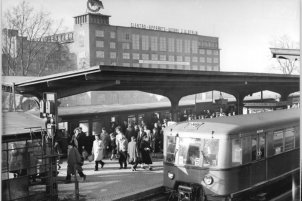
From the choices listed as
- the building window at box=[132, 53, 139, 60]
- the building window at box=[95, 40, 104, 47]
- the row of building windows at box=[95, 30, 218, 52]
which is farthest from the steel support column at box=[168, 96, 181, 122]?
the building window at box=[95, 40, 104, 47]

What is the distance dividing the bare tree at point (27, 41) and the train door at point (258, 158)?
1908 cm

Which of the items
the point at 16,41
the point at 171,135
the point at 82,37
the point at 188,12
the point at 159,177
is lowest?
the point at 159,177

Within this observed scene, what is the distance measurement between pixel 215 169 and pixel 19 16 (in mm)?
21345

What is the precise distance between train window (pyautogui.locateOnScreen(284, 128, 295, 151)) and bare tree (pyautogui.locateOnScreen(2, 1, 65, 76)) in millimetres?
18984

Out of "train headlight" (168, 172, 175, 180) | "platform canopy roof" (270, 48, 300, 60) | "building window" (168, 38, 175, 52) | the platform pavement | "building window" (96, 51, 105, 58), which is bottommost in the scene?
the platform pavement

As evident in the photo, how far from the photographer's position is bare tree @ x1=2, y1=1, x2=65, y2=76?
1028 inches

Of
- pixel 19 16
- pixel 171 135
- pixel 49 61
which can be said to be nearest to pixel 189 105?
pixel 19 16

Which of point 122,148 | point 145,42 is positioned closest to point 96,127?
point 122,148

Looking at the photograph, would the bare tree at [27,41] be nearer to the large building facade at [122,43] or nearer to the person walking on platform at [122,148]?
the person walking on platform at [122,148]

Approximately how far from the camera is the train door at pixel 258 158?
1020 centimetres

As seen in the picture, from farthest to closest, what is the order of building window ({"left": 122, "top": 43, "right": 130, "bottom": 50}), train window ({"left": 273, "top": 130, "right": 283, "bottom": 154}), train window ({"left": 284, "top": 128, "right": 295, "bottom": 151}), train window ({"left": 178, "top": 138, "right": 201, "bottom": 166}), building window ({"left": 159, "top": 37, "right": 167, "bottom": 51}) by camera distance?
building window ({"left": 122, "top": 43, "right": 130, "bottom": 50})
building window ({"left": 159, "top": 37, "right": 167, "bottom": 51})
train window ({"left": 284, "top": 128, "right": 295, "bottom": 151})
train window ({"left": 273, "top": 130, "right": 283, "bottom": 154})
train window ({"left": 178, "top": 138, "right": 201, "bottom": 166})

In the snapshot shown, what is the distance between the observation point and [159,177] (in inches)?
498

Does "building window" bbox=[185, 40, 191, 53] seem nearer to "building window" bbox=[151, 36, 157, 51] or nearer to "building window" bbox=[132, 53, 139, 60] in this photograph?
"building window" bbox=[151, 36, 157, 51]

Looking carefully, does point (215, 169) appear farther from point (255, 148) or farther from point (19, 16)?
point (19, 16)
